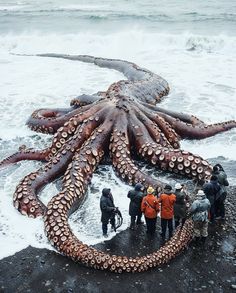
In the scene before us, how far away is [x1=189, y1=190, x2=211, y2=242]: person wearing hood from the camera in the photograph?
10914 millimetres

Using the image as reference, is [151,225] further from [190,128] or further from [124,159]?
[190,128]

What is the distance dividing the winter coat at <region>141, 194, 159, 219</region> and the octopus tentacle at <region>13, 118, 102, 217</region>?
2.87 m

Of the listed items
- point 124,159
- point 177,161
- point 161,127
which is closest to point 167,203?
point 177,161

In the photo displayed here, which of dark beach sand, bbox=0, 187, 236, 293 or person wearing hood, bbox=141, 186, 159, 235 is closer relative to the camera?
dark beach sand, bbox=0, 187, 236, 293

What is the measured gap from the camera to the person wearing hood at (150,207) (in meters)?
11.1

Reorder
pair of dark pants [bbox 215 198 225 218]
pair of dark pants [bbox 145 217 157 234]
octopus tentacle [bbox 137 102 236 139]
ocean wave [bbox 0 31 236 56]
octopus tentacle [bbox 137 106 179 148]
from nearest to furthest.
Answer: pair of dark pants [bbox 145 217 157 234]
pair of dark pants [bbox 215 198 225 218]
octopus tentacle [bbox 137 106 179 148]
octopus tentacle [bbox 137 102 236 139]
ocean wave [bbox 0 31 236 56]

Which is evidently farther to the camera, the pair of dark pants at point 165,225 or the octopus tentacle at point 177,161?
the octopus tentacle at point 177,161

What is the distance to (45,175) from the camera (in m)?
13.4

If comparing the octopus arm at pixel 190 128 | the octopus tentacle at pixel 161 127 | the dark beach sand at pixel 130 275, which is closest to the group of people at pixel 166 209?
the dark beach sand at pixel 130 275

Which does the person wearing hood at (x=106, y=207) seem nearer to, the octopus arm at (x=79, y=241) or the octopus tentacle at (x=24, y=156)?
the octopus arm at (x=79, y=241)

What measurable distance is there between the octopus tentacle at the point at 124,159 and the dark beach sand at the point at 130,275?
2104 millimetres

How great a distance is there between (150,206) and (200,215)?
49.4 inches

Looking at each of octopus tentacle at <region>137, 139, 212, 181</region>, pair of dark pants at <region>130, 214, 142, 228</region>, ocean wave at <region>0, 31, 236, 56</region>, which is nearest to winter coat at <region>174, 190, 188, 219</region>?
pair of dark pants at <region>130, 214, 142, 228</region>

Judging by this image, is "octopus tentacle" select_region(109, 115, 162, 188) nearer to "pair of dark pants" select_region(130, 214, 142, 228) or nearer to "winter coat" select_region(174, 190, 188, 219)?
"pair of dark pants" select_region(130, 214, 142, 228)
